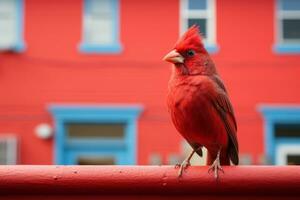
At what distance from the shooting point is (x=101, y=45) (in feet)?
36.6

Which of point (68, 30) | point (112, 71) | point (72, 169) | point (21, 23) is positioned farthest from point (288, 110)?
point (72, 169)

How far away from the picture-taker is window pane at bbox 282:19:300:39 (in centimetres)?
1134

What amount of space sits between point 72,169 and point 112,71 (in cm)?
960

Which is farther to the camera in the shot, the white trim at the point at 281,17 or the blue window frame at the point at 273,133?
the white trim at the point at 281,17

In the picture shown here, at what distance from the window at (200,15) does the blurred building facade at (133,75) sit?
0.02 meters

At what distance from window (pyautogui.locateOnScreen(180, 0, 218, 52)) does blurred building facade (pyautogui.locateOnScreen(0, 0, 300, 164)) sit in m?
0.02

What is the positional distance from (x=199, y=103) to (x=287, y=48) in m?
8.98

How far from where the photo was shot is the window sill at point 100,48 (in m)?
11.1

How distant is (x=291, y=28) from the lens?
11375mm

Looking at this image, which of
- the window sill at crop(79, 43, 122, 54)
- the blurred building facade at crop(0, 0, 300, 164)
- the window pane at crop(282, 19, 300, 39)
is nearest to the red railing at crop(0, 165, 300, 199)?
the blurred building facade at crop(0, 0, 300, 164)

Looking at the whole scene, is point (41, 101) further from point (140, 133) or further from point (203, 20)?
point (203, 20)

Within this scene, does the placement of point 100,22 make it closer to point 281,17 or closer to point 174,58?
point 281,17

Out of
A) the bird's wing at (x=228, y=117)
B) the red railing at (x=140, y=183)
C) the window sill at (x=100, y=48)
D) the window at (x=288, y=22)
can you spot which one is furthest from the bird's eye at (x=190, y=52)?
the window at (x=288, y=22)

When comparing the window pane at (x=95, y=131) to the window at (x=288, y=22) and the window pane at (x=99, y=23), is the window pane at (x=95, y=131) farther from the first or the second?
the window at (x=288, y=22)
